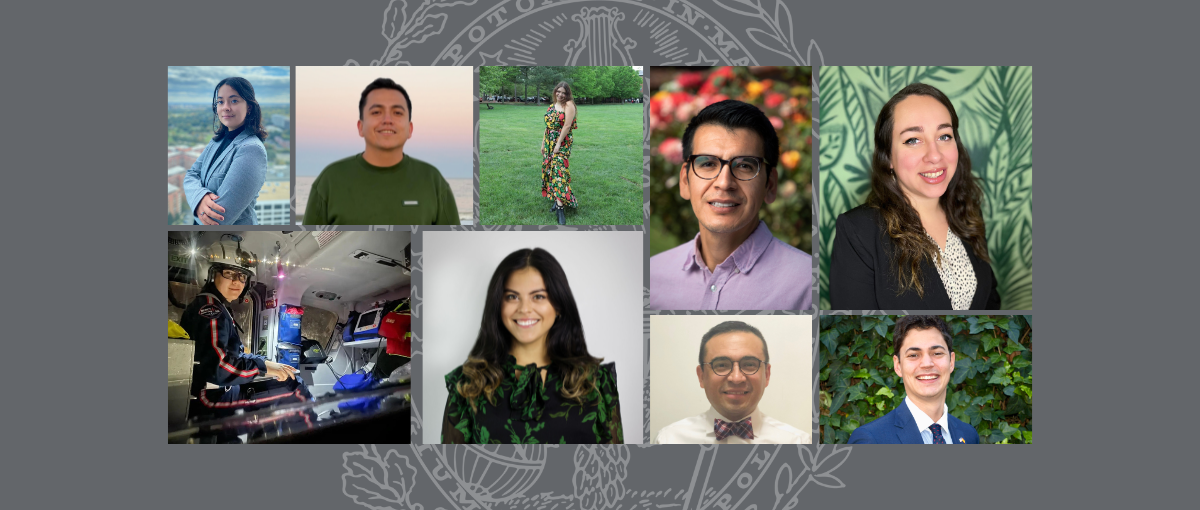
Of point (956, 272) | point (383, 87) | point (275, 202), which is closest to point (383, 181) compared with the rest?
point (383, 87)

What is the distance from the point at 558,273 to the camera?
5.33 metres

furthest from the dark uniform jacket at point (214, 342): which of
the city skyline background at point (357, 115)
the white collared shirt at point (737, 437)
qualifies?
the white collared shirt at point (737, 437)

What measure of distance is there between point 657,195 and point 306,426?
2877 millimetres

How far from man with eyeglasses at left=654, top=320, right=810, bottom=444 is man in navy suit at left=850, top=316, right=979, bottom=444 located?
1.86ft

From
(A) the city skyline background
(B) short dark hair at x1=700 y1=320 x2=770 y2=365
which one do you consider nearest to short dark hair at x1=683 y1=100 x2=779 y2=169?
(B) short dark hair at x1=700 y1=320 x2=770 y2=365

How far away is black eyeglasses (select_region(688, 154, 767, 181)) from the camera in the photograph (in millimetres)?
5172

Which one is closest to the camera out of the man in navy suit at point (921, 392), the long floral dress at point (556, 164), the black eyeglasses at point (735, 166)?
the black eyeglasses at point (735, 166)

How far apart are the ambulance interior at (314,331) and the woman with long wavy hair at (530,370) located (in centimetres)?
54

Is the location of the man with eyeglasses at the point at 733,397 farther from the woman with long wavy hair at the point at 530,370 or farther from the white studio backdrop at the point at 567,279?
the woman with long wavy hair at the point at 530,370

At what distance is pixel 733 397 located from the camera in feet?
17.5

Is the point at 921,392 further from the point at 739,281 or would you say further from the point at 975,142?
the point at 975,142

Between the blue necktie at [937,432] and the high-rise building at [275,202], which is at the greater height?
the high-rise building at [275,202]

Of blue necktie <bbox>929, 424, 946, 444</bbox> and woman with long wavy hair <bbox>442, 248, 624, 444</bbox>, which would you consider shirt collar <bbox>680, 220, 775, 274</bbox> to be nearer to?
woman with long wavy hair <bbox>442, 248, 624, 444</bbox>

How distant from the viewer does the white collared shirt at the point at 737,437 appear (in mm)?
5359
